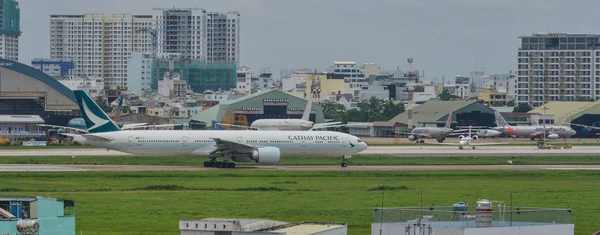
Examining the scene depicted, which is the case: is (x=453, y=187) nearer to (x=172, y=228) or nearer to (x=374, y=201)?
(x=374, y=201)

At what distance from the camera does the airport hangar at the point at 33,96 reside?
179875 millimetres

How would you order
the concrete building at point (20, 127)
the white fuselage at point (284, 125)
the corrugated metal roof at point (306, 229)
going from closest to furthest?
the corrugated metal roof at point (306, 229), the concrete building at point (20, 127), the white fuselage at point (284, 125)

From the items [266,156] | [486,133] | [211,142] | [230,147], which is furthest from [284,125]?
[266,156]

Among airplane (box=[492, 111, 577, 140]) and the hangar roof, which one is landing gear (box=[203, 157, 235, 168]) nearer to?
the hangar roof

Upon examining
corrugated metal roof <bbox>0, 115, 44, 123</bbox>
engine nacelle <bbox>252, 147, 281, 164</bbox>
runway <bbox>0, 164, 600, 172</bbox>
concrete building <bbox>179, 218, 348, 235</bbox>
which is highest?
corrugated metal roof <bbox>0, 115, 44, 123</bbox>

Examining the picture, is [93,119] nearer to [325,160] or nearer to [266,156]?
[266,156]

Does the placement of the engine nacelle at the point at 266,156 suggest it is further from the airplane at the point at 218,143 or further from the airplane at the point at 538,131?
→ the airplane at the point at 538,131

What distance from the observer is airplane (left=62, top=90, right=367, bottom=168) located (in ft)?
311

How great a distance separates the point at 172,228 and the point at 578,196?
2535 cm

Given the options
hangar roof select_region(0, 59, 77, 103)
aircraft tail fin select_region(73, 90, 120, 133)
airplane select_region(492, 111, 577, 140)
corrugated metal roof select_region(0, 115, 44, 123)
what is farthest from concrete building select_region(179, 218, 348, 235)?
airplane select_region(492, 111, 577, 140)

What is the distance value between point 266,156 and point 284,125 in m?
83.7

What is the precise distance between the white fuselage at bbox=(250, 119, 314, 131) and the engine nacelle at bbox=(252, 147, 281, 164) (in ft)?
262

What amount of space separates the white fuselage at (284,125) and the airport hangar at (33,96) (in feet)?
79.7

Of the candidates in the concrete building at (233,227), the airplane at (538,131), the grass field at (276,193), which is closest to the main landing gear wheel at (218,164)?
the grass field at (276,193)
